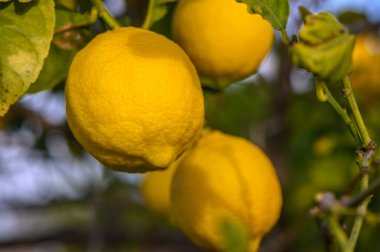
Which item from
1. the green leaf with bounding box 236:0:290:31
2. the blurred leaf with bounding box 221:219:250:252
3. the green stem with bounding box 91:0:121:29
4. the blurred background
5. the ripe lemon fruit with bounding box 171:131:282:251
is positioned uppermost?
the green leaf with bounding box 236:0:290:31

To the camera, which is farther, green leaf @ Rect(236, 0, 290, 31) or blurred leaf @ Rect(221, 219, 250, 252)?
green leaf @ Rect(236, 0, 290, 31)

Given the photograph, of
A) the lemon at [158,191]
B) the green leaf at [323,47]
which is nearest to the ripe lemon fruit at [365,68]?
the lemon at [158,191]

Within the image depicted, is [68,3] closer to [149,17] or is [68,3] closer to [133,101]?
[149,17]

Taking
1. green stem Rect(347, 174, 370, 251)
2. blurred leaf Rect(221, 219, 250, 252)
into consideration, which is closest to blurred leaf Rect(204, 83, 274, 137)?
green stem Rect(347, 174, 370, 251)

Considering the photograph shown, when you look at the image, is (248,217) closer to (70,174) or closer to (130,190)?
(70,174)

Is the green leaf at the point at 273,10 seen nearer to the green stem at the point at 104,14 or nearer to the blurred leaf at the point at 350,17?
the green stem at the point at 104,14

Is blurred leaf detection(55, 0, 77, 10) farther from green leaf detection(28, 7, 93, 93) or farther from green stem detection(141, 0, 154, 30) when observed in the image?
green stem detection(141, 0, 154, 30)
